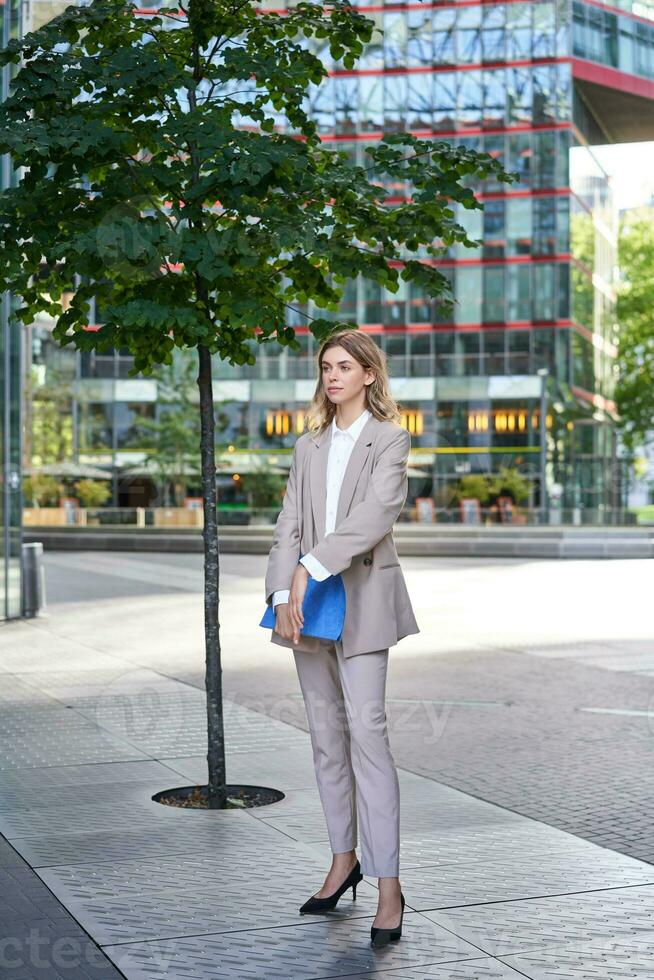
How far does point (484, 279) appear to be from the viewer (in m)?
57.4

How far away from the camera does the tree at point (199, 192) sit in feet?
21.0

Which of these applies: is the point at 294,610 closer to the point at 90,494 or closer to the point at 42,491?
the point at 42,491

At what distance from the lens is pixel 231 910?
16.1 ft

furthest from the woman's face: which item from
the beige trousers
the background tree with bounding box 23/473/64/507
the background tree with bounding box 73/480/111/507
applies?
the background tree with bounding box 73/480/111/507

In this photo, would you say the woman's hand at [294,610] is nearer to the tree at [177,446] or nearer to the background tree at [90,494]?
the background tree at [90,494]

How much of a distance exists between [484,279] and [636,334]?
21402 millimetres

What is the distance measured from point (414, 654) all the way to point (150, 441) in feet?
142

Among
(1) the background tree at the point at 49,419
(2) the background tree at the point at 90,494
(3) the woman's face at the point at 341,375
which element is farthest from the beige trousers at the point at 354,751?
(1) the background tree at the point at 49,419

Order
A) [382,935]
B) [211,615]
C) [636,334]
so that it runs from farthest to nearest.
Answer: [636,334] < [211,615] < [382,935]

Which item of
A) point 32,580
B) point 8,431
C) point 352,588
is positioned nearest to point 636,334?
point 32,580

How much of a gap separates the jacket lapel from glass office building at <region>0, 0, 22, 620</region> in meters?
11.2

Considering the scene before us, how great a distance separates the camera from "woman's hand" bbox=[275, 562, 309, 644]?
15.2 ft

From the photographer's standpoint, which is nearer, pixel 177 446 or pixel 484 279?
pixel 177 446

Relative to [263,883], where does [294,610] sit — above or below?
above
